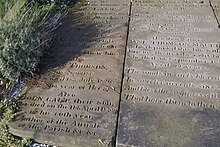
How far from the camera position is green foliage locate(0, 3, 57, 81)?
13.3 ft

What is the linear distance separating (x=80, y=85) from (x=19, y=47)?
2.68ft

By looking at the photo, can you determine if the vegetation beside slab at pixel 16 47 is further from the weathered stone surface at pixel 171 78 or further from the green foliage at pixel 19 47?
the weathered stone surface at pixel 171 78

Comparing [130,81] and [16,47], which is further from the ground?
[16,47]

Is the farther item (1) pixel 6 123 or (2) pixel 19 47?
(2) pixel 19 47

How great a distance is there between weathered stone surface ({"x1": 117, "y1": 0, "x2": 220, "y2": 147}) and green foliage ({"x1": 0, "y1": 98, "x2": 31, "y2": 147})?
37.0 inches

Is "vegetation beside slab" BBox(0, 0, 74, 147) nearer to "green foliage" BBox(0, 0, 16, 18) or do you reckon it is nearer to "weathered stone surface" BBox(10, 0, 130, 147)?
"green foliage" BBox(0, 0, 16, 18)

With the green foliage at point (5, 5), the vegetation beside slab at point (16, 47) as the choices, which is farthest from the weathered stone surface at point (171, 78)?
the green foliage at point (5, 5)

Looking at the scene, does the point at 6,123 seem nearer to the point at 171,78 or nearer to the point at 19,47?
the point at 19,47

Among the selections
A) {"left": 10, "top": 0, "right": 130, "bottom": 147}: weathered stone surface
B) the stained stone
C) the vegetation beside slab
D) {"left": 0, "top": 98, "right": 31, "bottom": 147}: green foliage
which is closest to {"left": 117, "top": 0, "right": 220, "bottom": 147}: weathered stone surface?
the stained stone

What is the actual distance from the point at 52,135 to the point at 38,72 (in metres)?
1.03

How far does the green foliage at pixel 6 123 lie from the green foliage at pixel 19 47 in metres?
0.38

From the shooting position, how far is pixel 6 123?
11.8ft

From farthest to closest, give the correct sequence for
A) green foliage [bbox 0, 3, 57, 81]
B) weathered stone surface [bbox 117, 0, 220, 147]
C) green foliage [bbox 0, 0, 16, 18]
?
green foliage [bbox 0, 0, 16, 18] < green foliage [bbox 0, 3, 57, 81] < weathered stone surface [bbox 117, 0, 220, 147]

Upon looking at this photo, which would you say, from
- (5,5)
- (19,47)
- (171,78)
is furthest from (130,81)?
(5,5)
